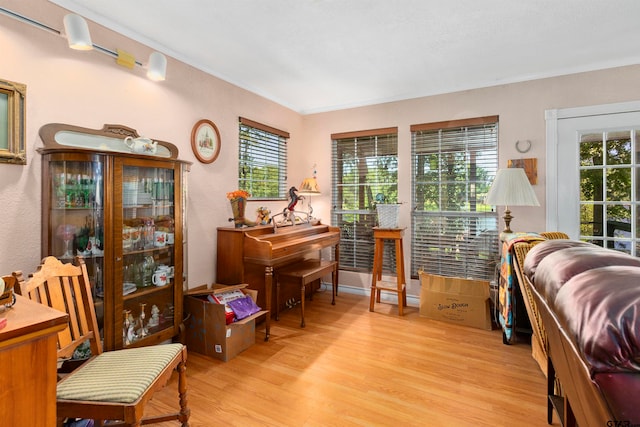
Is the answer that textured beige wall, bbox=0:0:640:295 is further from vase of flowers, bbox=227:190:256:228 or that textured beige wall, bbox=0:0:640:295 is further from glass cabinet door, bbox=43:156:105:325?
vase of flowers, bbox=227:190:256:228

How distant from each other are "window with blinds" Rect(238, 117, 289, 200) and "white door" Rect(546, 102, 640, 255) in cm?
290

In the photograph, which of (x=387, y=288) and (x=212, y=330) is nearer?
Answer: (x=212, y=330)

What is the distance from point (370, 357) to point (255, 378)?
0.91m

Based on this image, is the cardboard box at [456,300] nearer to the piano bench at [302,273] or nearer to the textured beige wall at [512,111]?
the textured beige wall at [512,111]

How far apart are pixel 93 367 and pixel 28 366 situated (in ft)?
1.96

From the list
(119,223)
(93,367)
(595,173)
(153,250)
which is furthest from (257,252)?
(595,173)

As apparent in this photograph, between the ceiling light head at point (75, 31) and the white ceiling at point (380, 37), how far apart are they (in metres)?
0.36

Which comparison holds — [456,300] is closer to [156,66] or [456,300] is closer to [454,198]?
[454,198]

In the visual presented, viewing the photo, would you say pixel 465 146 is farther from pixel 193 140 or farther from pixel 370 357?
pixel 193 140

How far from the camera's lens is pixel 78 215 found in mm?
1971

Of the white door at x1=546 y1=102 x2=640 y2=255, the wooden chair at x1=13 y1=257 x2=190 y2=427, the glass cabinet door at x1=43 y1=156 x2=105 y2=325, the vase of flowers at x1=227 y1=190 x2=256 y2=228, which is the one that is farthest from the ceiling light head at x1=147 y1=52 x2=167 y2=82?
the white door at x1=546 y1=102 x2=640 y2=255

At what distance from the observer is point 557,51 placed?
267 centimetres

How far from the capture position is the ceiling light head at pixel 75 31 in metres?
1.75

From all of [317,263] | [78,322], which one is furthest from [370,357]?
[78,322]
